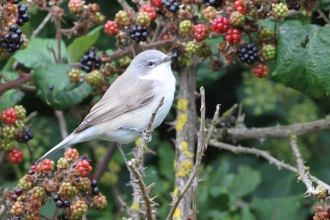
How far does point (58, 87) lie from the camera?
15.8 feet

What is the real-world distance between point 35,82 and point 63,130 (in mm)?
926

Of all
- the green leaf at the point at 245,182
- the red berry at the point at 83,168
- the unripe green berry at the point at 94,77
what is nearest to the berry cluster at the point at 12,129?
the unripe green berry at the point at 94,77

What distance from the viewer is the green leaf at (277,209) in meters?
5.14

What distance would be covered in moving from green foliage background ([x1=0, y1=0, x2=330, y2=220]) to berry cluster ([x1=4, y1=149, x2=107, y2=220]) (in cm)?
99

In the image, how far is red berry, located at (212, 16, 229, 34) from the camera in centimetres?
436

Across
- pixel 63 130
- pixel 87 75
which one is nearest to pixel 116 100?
pixel 87 75

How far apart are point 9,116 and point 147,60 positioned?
124cm

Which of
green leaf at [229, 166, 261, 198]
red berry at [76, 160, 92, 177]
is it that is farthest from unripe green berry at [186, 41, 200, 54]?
green leaf at [229, 166, 261, 198]

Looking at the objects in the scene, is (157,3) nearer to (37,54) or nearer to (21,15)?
(21,15)

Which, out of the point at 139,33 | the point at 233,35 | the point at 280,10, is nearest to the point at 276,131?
the point at 233,35

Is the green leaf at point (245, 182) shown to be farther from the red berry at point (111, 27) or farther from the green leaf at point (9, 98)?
the green leaf at point (9, 98)

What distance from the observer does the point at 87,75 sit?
478cm

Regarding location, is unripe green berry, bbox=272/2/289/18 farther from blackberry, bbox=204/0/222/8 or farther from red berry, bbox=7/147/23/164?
red berry, bbox=7/147/23/164

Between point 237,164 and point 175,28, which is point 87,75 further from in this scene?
point 237,164
